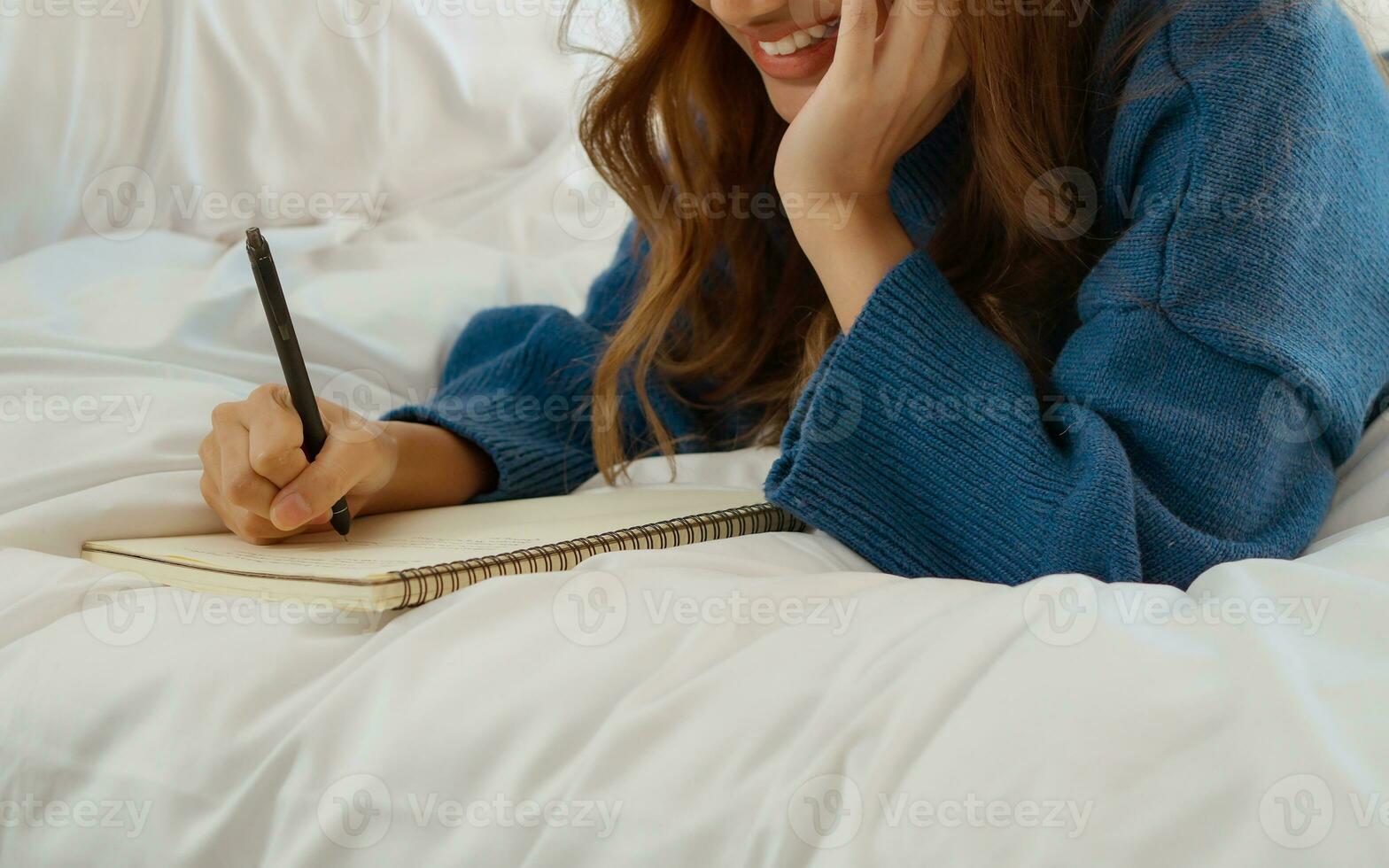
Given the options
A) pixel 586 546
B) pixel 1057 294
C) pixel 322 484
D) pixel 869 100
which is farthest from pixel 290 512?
pixel 1057 294

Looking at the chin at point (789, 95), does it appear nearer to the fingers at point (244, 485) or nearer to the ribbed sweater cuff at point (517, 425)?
the ribbed sweater cuff at point (517, 425)

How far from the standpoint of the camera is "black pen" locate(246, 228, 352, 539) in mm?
630

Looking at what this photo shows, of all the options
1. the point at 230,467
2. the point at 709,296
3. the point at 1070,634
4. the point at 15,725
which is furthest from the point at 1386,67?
the point at 15,725

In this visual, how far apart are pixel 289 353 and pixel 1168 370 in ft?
1.71

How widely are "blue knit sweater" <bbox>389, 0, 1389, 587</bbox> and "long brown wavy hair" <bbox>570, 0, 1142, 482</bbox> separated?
0.36ft

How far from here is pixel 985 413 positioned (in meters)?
0.73

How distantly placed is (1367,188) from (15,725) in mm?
852

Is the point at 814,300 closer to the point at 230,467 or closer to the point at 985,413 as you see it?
the point at 985,413

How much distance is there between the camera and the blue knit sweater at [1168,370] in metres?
0.70

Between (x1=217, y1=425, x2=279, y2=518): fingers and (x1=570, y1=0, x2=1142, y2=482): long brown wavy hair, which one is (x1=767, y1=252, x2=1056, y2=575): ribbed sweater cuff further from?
(x1=217, y1=425, x2=279, y2=518): fingers

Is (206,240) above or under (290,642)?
above

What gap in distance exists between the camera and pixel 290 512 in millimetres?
692

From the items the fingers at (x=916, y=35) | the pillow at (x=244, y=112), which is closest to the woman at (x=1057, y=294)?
the fingers at (x=916, y=35)

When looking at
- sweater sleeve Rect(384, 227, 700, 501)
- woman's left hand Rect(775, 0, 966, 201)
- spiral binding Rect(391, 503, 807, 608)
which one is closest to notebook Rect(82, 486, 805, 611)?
spiral binding Rect(391, 503, 807, 608)
